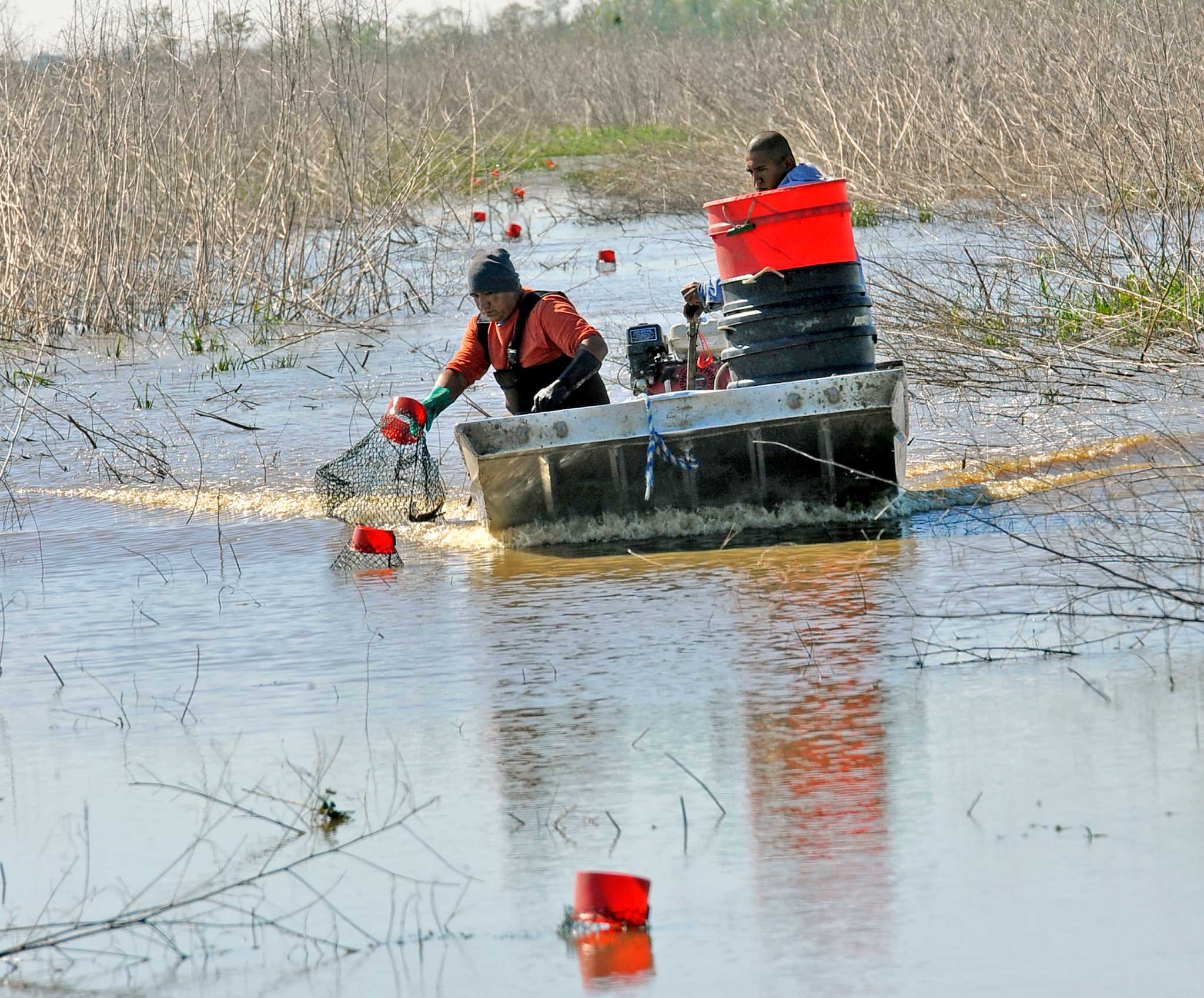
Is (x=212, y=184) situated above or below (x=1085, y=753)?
above

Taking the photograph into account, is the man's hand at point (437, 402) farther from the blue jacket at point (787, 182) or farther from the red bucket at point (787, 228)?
the red bucket at point (787, 228)

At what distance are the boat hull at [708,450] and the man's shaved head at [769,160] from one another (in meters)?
1.03

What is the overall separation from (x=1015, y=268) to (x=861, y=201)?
653 centimetres

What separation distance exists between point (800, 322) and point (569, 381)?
978mm

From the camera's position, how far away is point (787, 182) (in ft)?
25.6

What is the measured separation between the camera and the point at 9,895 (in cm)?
390

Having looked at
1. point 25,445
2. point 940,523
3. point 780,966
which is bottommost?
point 780,966

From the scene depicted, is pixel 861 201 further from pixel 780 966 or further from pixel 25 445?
pixel 780 966

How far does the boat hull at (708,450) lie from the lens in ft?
23.8

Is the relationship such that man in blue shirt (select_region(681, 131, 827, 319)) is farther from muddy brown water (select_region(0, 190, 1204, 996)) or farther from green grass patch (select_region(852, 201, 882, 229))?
green grass patch (select_region(852, 201, 882, 229))

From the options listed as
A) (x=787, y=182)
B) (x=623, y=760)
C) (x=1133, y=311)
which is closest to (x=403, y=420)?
(x=787, y=182)

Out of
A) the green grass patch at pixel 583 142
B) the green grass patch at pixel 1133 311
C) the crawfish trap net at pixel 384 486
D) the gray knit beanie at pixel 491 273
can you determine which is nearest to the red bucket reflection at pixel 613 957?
the gray knit beanie at pixel 491 273

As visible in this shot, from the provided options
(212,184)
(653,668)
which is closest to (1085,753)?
(653,668)

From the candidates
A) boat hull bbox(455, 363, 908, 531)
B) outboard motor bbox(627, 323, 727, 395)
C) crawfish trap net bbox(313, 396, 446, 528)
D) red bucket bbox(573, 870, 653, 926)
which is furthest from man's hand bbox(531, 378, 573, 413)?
red bucket bbox(573, 870, 653, 926)
